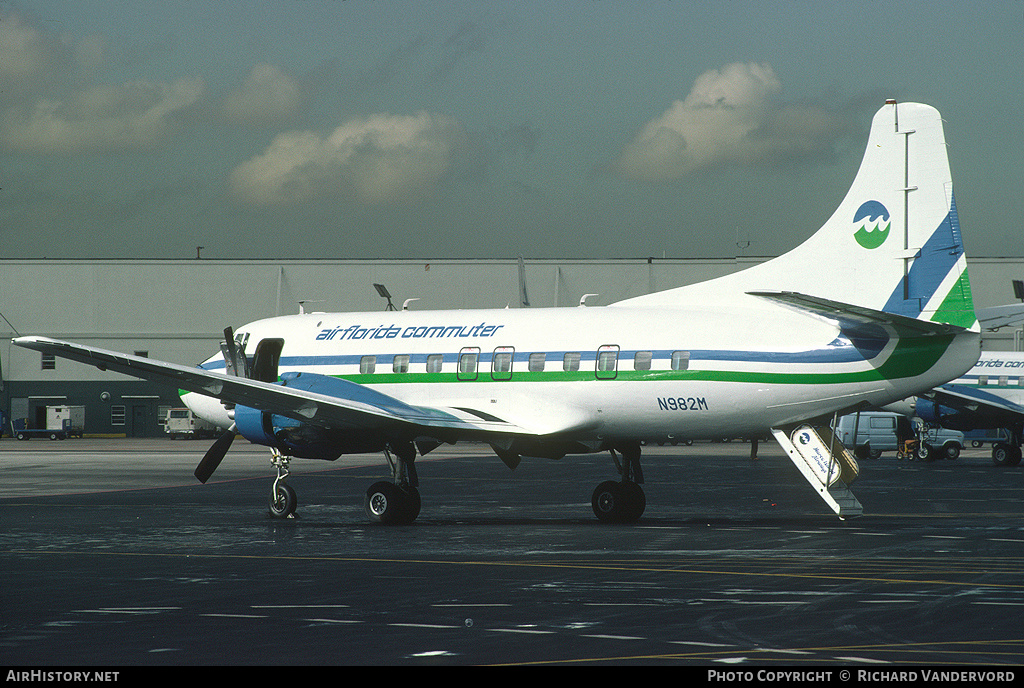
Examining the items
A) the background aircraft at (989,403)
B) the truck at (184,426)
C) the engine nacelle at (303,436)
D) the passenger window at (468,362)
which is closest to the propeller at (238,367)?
the engine nacelle at (303,436)

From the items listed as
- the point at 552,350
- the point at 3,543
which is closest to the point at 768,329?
the point at 552,350

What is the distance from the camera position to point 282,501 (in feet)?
80.3

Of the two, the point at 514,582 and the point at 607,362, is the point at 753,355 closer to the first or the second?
the point at 607,362

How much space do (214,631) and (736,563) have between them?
8.25 m

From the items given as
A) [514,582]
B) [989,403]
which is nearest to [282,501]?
[514,582]

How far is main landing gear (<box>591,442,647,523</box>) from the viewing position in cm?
2395

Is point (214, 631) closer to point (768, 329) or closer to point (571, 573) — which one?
point (571, 573)

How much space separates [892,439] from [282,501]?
137 feet

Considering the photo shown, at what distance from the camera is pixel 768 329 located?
72.0ft

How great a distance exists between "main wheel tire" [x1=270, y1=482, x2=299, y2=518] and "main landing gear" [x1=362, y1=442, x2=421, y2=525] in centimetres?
173

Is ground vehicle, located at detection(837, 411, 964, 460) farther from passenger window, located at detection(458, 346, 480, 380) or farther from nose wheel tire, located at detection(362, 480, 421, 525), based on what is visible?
nose wheel tire, located at detection(362, 480, 421, 525)

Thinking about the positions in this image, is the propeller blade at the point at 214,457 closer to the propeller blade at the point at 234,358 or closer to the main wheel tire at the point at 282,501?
the propeller blade at the point at 234,358

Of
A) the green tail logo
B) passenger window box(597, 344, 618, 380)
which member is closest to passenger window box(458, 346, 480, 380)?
passenger window box(597, 344, 618, 380)

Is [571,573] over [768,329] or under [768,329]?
under
